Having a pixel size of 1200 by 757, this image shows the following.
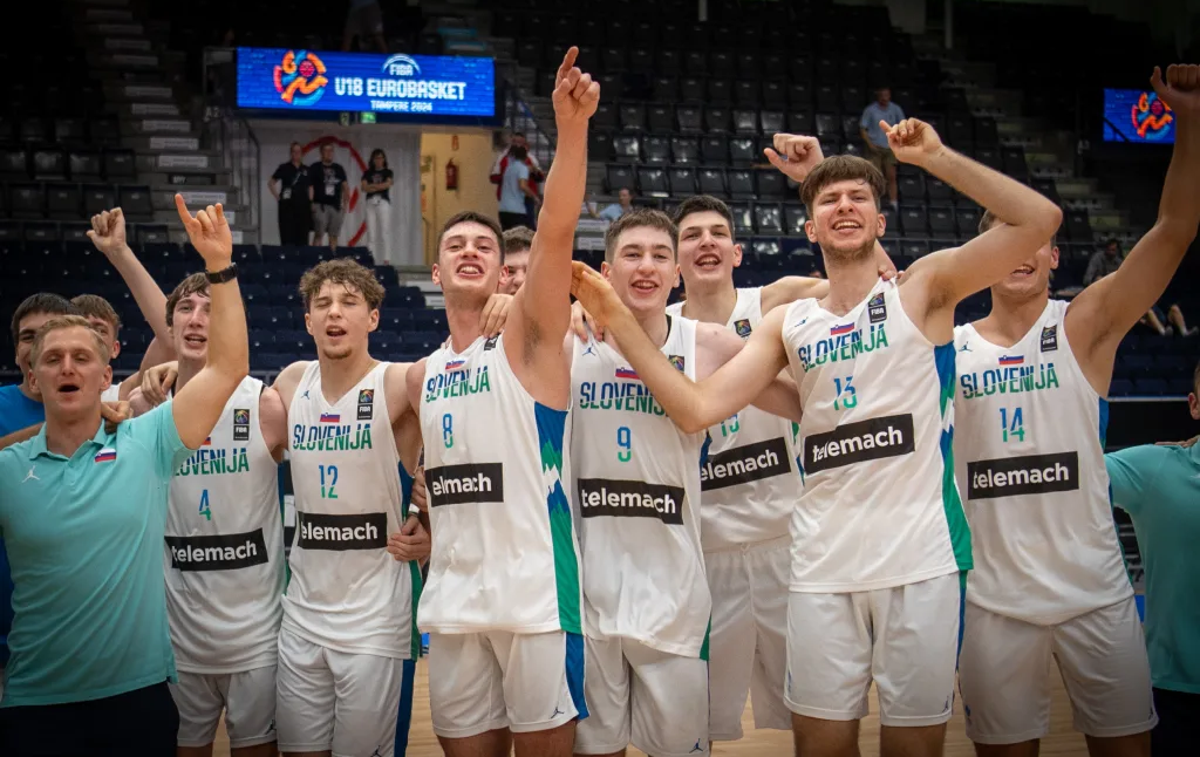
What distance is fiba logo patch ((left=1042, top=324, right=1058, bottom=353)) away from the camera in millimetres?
4469

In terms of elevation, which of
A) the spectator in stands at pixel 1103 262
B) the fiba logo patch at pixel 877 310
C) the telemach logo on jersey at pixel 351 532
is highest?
the spectator in stands at pixel 1103 262

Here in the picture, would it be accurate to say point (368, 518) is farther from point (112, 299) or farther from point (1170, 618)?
point (112, 299)

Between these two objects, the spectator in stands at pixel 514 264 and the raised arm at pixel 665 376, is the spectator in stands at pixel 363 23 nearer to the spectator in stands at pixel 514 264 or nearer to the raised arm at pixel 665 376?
the spectator in stands at pixel 514 264

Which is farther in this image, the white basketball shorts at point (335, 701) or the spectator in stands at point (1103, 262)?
the spectator in stands at point (1103, 262)

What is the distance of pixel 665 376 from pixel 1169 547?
2.05 metres

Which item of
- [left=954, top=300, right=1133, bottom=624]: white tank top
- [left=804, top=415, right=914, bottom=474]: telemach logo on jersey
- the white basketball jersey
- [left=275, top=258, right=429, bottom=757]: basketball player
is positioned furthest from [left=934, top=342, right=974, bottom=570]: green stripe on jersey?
[left=275, top=258, right=429, bottom=757]: basketball player

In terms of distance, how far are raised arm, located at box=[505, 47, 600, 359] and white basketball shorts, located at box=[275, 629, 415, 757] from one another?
1.51m

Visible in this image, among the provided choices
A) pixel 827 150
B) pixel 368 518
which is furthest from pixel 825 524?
pixel 827 150

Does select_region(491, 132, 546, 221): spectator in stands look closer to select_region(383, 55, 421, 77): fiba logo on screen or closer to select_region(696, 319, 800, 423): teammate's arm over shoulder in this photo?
select_region(383, 55, 421, 77): fiba logo on screen

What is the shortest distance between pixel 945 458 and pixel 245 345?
2.42 meters

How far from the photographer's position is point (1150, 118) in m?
19.8

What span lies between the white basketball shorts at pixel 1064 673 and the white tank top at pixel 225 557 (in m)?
2.74

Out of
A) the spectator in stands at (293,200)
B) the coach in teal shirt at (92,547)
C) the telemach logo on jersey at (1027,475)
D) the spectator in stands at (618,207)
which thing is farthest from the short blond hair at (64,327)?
the spectator in stands at (618,207)

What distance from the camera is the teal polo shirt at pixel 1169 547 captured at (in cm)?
440
